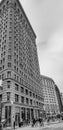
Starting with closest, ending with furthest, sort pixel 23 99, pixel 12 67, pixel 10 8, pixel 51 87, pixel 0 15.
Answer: pixel 12 67
pixel 23 99
pixel 10 8
pixel 0 15
pixel 51 87

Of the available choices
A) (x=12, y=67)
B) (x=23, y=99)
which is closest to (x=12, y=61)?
(x=12, y=67)

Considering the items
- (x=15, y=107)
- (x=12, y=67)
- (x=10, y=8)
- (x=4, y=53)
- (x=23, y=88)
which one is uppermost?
(x=10, y=8)

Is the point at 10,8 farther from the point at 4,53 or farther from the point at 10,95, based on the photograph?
the point at 10,95

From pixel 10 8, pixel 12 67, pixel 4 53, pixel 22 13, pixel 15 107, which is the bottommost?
pixel 15 107

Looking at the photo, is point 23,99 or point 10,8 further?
point 10,8

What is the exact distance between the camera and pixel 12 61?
43.9 meters

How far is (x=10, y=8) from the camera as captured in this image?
2297 inches

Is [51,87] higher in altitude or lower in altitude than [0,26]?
lower

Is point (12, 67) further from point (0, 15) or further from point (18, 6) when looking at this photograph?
point (18, 6)

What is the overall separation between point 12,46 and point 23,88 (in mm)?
17395

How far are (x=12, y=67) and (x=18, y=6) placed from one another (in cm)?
4259

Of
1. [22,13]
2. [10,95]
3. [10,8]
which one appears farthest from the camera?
[22,13]

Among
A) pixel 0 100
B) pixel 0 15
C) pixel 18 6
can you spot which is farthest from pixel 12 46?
pixel 18 6

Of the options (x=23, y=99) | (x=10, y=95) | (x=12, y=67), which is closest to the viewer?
(x=10, y=95)
